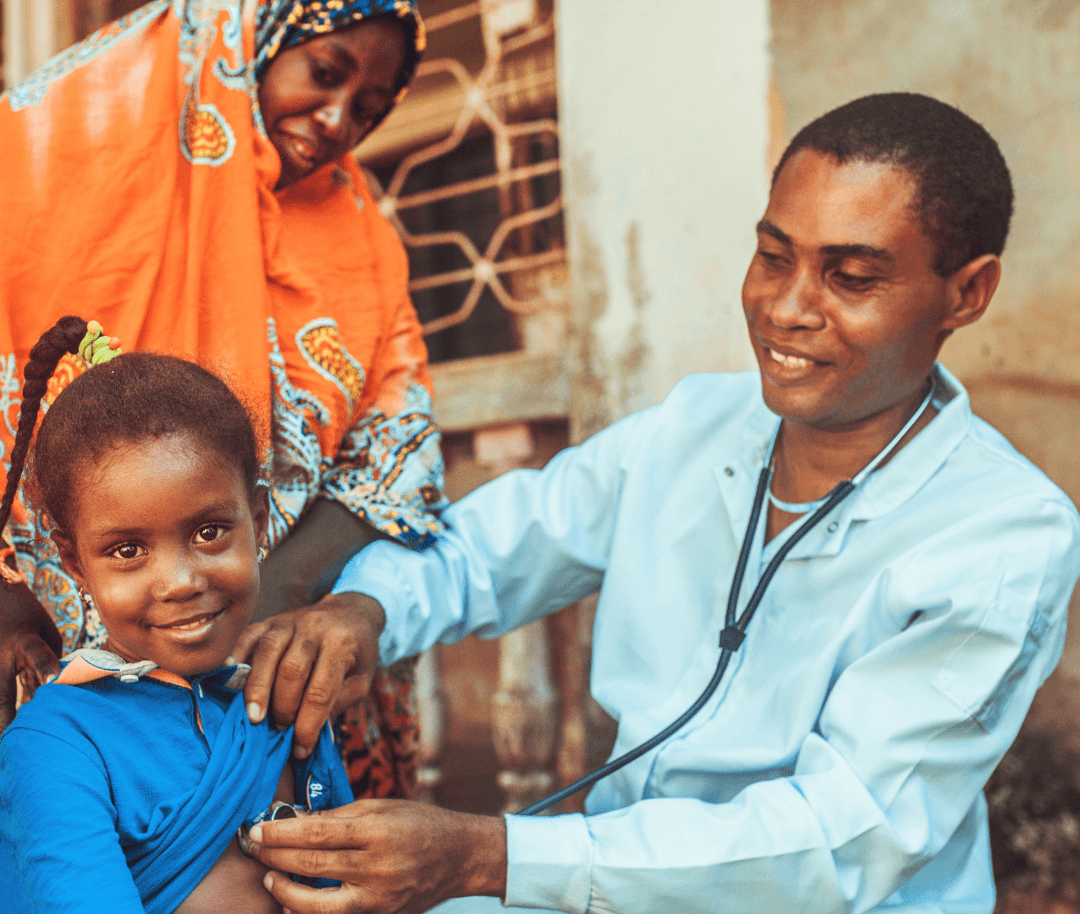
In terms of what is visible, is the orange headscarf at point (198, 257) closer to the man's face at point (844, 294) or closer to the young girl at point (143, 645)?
the young girl at point (143, 645)

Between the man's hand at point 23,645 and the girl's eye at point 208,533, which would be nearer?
the girl's eye at point 208,533

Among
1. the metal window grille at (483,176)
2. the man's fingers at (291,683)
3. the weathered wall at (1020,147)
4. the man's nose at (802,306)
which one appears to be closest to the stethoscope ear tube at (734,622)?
the man's nose at (802,306)

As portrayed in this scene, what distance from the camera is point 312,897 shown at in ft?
3.84

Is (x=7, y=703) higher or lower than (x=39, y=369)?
lower

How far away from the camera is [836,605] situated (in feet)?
5.16

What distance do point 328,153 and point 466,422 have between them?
1435 mm

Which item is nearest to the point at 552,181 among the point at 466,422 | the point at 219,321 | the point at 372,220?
the point at 466,422

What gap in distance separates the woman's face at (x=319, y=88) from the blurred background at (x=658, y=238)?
0.98 m

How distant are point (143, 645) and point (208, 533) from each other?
5.7 inches

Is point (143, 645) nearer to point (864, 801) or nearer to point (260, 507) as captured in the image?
point (260, 507)

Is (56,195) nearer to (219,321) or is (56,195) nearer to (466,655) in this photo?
(219,321)

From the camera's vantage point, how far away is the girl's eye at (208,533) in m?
1.14

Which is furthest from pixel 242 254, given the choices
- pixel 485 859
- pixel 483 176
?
pixel 483 176

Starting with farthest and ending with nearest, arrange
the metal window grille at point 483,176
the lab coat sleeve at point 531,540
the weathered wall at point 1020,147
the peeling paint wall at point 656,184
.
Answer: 1. the metal window grille at point 483,176
2. the peeling paint wall at point 656,184
3. the weathered wall at point 1020,147
4. the lab coat sleeve at point 531,540
